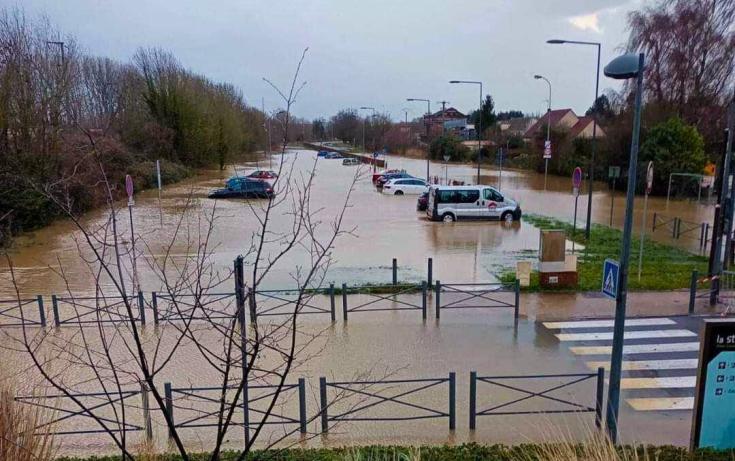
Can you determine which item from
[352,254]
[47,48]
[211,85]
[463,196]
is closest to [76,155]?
[47,48]

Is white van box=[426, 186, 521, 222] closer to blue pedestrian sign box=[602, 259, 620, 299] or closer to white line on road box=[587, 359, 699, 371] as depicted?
white line on road box=[587, 359, 699, 371]

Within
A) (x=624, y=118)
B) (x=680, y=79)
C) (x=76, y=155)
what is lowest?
(x=76, y=155)

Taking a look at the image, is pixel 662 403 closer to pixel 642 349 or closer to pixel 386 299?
pixel 642 349

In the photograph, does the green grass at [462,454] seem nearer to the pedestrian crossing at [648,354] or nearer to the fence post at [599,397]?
the fence post at [599,397]

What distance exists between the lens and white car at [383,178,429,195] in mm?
36344

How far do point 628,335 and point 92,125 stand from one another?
3530cm

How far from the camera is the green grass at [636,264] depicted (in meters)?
12.9

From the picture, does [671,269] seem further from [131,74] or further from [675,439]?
[131,74]

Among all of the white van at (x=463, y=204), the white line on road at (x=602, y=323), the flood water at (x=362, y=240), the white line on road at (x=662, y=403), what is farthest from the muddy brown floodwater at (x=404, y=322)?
the white van at (x=463, y=204)

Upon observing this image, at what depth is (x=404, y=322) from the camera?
34.7 feet

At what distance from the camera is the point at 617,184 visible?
1620 inches

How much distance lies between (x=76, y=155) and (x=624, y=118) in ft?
129

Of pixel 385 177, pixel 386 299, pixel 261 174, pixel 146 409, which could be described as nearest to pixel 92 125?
pixel 261 174

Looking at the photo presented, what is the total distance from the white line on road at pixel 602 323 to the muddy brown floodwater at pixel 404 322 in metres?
0.44
